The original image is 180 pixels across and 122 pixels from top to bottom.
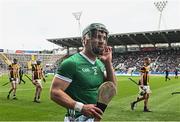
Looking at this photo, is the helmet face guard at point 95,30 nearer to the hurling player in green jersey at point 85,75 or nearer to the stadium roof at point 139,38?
the hurling player in green jersey at point 85,75

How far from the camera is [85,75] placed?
4824mm

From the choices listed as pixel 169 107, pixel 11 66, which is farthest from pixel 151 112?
pixel 11 66

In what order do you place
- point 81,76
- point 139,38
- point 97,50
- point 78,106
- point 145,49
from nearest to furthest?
point 78,106, point 97,50, point 81,76, point 139,38, point 145,49

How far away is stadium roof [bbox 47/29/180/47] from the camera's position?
267 feet

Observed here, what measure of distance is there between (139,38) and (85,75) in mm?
84288

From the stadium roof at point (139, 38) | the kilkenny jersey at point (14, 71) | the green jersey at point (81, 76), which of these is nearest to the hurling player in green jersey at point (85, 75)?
the green jersey at point (81, 76)

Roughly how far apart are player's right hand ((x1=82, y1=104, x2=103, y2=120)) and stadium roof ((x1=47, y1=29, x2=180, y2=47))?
73813 millimetres

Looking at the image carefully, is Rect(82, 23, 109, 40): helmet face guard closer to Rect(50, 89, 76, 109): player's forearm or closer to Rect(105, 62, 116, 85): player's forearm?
Rect(105, 62, 116, 85): player's forearm

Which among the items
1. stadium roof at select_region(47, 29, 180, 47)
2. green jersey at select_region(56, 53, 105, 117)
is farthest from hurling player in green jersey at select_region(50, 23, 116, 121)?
stadium roof at select_region(47, 29, 180, 47)

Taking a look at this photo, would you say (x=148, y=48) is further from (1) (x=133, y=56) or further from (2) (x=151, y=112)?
(2) (x=151, y=112)

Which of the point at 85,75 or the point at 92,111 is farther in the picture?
the point at 85,75

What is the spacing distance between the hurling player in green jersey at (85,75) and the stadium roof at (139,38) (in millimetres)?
73368

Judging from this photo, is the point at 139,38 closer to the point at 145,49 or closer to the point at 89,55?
the point at 145,49

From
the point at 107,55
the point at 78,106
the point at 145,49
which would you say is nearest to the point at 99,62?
the point at 107,55
